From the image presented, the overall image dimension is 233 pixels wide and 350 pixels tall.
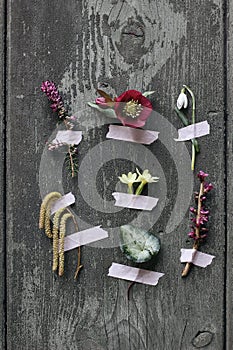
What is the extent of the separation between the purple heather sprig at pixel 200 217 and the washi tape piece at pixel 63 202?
21cm

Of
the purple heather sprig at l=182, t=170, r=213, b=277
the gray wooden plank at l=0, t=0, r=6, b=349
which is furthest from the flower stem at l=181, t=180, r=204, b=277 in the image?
the gray wooden plank at l=0, t=0, r=6, b=349

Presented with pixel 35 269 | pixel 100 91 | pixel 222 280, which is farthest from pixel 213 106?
pixel 35 269

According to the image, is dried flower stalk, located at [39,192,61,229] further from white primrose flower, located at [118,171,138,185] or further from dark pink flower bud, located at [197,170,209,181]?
dark pink flower bud, located at [197,170,209,181]

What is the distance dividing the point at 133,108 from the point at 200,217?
0.22 meters

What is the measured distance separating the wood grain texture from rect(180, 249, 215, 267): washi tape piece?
11 mm

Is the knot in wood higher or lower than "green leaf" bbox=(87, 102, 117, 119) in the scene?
lower

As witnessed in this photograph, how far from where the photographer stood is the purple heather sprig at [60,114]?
4.64 feet

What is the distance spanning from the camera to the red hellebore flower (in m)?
1.40

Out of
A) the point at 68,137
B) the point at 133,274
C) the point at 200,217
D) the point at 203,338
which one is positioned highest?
the point at 68,137

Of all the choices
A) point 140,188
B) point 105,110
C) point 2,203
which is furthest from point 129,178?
point 2,203

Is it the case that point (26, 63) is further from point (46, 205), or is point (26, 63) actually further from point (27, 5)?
point (46, 205)

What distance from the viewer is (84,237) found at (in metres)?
1.43

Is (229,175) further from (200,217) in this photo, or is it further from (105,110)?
(105,110)

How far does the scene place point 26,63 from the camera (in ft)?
4.71
